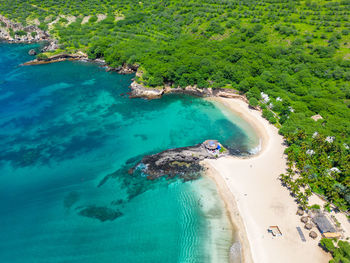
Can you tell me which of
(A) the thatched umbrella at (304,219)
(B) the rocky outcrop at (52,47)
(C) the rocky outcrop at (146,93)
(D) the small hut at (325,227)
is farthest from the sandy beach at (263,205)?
(B) the rocky outcrop at (52,47)

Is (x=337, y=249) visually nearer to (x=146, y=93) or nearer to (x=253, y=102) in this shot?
(x=253, y=102)

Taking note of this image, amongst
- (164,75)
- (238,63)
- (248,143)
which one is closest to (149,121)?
(164,75)

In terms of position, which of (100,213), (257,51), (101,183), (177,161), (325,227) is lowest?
(100,213)

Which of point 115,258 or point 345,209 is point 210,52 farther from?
point 115,258

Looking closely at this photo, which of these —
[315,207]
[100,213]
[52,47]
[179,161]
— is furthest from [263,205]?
[52,47]

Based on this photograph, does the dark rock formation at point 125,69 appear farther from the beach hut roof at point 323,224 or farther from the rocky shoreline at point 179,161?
the beach hut roof at point 323,224

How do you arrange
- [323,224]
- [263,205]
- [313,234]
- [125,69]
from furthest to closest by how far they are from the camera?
[125,69] < [263,205] < [323,224] < [313,234]
